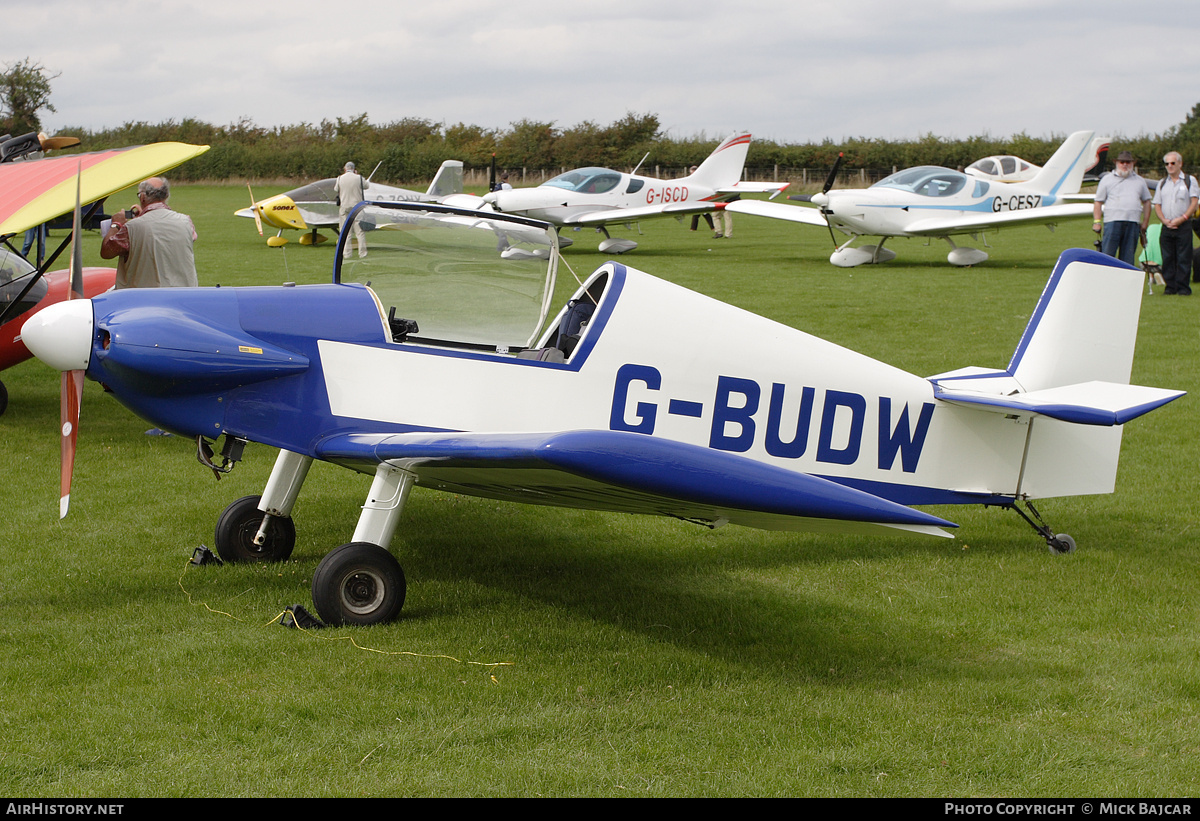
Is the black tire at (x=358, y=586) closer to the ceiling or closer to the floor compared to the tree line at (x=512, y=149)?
closer to the floor

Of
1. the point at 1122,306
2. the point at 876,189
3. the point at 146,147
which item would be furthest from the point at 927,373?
the point at 876,189

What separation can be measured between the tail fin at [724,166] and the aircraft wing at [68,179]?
26.3 meters

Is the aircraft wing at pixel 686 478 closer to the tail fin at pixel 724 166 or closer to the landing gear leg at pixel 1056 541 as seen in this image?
the landing gear leg at pixel 1056 541

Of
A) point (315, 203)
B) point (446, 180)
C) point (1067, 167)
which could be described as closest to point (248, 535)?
point (315, 203)

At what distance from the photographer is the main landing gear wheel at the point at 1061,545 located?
591cm

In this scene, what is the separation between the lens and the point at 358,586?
4.75m

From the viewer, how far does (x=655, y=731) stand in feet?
12.5

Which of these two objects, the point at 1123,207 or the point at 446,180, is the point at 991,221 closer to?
the point at 1123,207

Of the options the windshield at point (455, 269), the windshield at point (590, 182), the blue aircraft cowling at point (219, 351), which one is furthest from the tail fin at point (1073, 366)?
the windshield at point (590, 182)

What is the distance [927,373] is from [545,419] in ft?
22.4

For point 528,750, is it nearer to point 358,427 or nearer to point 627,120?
point 358,427

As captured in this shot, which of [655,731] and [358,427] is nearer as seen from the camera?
[655,731]

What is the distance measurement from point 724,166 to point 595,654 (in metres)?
29.0

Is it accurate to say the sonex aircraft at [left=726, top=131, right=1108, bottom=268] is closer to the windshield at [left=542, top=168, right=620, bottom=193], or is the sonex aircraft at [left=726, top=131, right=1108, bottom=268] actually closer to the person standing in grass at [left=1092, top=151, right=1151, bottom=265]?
the person standing in grass at [left=1092, top=151, right=1151, bottom=265]
